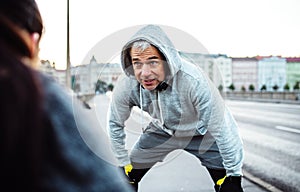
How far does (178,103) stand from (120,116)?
32 centimetres

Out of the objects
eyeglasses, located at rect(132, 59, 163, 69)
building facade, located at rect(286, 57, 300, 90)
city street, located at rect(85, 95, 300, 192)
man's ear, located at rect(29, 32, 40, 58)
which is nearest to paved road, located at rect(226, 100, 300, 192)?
city street, located at rect(85, 95, 300, 192)

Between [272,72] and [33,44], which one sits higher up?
[272,72]

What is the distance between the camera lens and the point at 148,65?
1899mm

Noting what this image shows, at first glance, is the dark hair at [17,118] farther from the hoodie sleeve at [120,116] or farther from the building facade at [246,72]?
the building facade at [246,72]

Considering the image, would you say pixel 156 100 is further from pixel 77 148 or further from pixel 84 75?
pixel 77 148

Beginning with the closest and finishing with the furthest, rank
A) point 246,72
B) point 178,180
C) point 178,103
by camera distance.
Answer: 1. point 178,103
2. point 178,180
3. point 246,72

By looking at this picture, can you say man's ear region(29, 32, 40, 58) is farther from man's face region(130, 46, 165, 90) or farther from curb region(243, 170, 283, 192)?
curb region(243, 170, 283, 192)

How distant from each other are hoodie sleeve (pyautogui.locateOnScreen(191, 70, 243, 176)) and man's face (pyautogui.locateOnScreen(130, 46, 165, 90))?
0.61 ft

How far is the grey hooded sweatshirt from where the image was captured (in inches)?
74.1

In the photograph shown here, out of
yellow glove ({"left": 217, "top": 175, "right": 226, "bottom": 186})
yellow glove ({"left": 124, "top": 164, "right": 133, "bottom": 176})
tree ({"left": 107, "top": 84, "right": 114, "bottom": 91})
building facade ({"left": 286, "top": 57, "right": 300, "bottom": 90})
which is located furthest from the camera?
building facade ({"left": 286, "top": 57, "right": 300, "bottom": 90})

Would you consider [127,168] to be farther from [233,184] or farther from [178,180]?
[178,180]

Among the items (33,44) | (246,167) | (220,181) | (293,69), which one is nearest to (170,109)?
(220,181)

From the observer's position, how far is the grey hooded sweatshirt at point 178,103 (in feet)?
6.18

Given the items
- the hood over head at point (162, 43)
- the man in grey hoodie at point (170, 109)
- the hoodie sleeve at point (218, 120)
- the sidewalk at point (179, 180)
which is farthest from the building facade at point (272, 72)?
the hood over head at point (162, 43)
